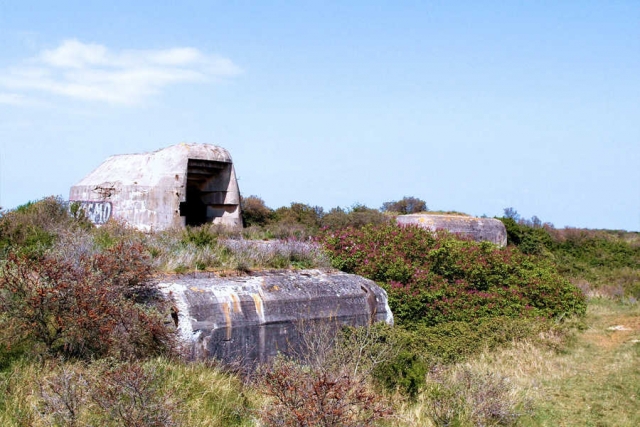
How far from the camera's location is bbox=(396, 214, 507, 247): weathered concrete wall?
18172 millimetres

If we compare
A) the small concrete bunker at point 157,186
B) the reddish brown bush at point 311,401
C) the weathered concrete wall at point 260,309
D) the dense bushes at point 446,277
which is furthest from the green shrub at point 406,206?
the reddish brown bush at point 311,401

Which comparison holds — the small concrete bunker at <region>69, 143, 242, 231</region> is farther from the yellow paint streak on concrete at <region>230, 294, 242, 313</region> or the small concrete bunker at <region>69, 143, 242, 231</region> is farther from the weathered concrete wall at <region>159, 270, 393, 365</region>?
the yellow paint streak on concrete at <region>230, 294, 242, 313</region>

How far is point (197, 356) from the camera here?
22.0 feet

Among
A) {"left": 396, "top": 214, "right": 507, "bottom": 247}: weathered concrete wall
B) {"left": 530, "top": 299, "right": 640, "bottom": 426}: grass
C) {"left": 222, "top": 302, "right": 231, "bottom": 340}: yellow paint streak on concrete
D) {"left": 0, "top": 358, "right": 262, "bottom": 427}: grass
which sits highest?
{"left": 396, "top": 214, "right": 507, "bottom": 247}: weathered concrete wall

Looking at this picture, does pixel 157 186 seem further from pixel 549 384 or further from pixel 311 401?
pixel 311 401

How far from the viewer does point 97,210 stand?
15.2 metres

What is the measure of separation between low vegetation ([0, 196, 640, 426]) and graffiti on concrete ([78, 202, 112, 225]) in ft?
5.68

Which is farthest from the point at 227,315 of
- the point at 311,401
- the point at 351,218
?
the point at 351,218

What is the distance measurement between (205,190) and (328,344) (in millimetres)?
10769

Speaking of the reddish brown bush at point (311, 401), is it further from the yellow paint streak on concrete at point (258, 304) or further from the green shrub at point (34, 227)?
the green shrub at point (34, 227)

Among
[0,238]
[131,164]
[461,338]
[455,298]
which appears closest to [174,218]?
[131,164]

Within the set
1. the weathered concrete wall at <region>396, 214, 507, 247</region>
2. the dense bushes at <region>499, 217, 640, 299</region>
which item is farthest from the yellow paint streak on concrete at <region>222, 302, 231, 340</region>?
the dense bushes at <region>499, 217, 640, 299</region>

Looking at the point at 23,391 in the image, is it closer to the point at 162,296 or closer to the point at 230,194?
the point at 162,296

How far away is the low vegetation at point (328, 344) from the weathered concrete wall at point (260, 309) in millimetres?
233
